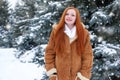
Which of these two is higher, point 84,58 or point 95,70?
point 84,58

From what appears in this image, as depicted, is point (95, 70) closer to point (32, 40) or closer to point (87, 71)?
point (32, 40)

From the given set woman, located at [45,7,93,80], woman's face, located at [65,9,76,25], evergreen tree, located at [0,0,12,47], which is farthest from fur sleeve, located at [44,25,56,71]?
evergreen tree, located at [0,0,12,47]

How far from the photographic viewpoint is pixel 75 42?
4.56 meters

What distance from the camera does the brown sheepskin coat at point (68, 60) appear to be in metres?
4.50

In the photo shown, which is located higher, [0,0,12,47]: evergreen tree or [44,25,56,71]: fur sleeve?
[0,0,12,47]: evergreen tree

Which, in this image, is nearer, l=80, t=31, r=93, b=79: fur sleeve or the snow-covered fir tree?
l=80, t=31, r=93, b=79: fur sleeve

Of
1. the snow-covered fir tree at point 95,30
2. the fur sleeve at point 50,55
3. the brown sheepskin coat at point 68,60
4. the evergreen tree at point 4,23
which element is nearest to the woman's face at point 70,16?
the brown sheepskin coat at point 68,60

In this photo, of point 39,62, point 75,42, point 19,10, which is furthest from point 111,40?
point 19,10

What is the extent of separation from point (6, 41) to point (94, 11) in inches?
1337

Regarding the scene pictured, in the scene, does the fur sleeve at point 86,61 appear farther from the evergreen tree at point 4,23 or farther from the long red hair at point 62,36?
the evergreen tree at point 4,23

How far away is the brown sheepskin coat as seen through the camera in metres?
4.50

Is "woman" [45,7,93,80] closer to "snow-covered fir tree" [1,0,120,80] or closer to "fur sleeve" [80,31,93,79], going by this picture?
"fur sleeve" [80,31,93,79]

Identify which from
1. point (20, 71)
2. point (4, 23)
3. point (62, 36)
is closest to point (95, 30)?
point (62, 36)

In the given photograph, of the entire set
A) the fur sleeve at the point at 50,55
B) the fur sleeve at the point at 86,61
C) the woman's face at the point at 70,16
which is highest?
the woman's face at the point at 70,16
